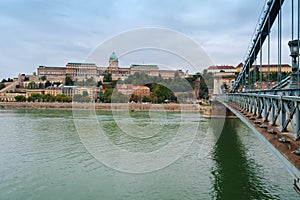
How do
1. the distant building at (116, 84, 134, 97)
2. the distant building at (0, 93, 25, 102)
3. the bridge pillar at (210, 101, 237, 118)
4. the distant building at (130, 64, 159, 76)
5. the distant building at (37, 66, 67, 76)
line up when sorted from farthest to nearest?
the distant building at (37, 66, 67, 76) → the distant building at (0, 93, 25, 102) → the distant building at (130, 64, 159, 76) → the distant building at (116, 84, 134, 97) → the bridge pillar at (210, 101, 237, 118)

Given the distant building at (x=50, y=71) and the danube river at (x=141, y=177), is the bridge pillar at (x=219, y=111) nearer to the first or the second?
the danube river at (x=141, y=177)

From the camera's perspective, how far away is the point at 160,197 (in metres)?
6.55

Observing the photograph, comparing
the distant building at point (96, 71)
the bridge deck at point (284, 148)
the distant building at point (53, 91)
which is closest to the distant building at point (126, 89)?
the distant building at point (96, 71)

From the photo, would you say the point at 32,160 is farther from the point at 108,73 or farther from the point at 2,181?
the point at 108,73

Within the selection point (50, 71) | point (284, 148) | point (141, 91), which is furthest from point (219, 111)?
point (50, 71)

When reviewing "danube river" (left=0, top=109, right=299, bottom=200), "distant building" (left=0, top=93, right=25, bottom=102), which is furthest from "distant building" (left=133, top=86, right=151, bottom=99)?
"danube river" (left=0, top=109, right=299, bottom=200)

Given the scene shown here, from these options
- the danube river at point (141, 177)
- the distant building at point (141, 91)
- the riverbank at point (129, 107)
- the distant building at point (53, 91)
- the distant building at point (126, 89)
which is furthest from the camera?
the distant building at point (53, 91)

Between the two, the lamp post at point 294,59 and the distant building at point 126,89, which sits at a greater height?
the distant building at point 126,89

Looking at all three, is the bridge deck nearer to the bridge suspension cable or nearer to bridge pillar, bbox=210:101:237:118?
the bridge suspension cable

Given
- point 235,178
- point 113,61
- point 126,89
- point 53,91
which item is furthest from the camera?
point 53,91

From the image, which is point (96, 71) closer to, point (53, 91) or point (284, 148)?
point (53, 91)

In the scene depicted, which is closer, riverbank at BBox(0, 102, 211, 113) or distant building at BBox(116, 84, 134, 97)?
riverbank at BBox(0, 102, 211, 113)

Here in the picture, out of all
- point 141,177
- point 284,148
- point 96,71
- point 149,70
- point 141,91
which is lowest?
point 141,177

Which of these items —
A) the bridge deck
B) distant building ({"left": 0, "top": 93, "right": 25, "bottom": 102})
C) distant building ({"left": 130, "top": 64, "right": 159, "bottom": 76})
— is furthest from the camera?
distant building ({"left": 0, "top": 93, "right": 25, "bottom": 102})
